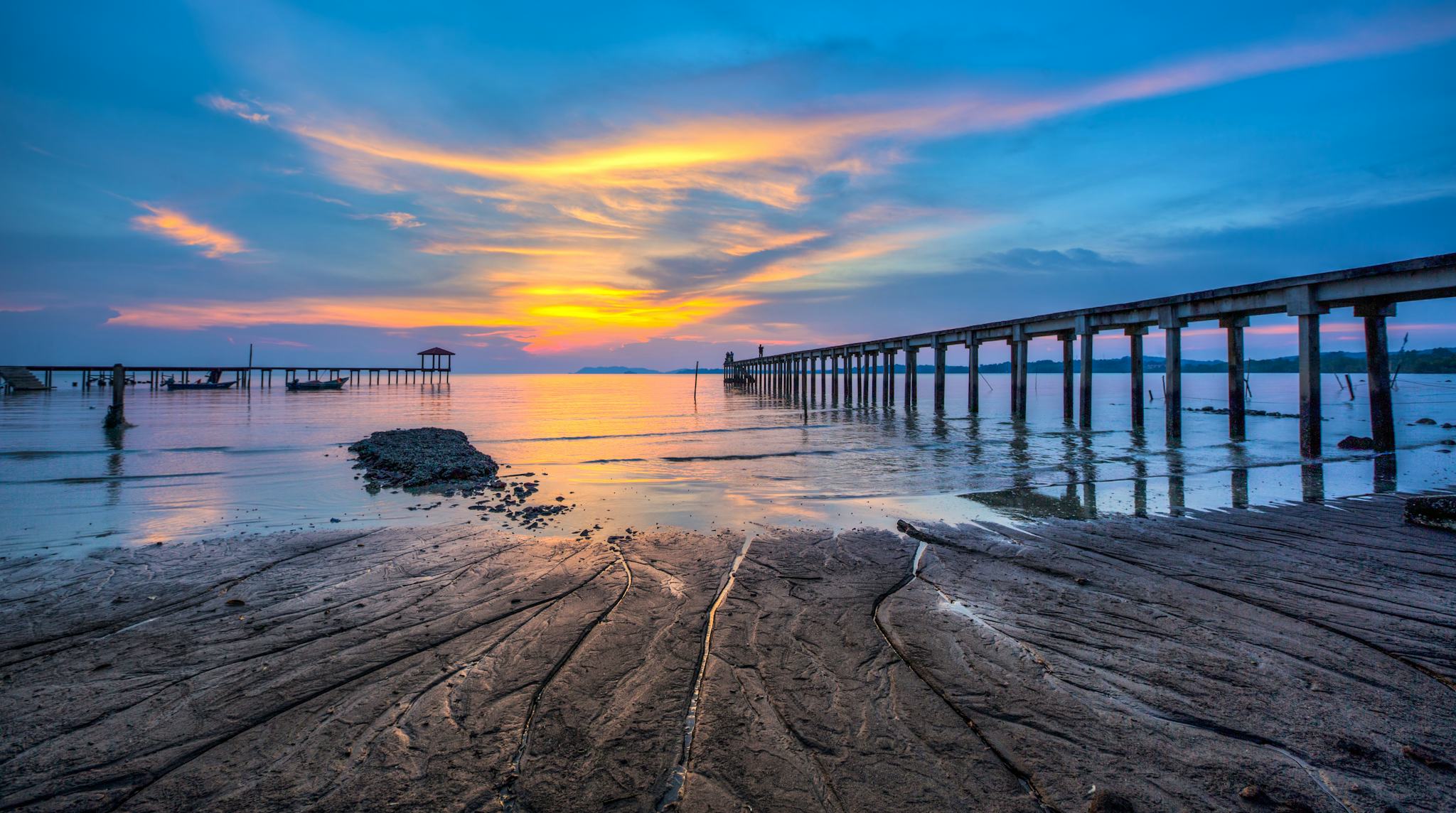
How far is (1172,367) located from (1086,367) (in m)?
3.70

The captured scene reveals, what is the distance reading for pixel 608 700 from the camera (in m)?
3.65

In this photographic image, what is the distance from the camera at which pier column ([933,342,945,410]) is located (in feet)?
109

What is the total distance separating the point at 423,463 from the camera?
13758 millimetres

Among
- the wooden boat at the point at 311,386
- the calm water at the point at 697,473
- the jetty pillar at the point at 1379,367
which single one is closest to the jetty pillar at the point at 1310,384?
the calm water at the point at 697,473

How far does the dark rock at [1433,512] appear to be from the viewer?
A: 24.3 ft

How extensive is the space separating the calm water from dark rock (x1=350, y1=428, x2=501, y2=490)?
0.67 metres

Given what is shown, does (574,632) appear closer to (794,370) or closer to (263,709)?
(263,709)

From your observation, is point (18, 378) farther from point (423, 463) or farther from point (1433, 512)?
point (1433, 512)

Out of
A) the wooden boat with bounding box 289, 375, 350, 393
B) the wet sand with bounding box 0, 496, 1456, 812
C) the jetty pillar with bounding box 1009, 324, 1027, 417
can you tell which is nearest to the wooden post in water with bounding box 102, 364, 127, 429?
the wet sand with bounding box 0, 496, 1456, 812

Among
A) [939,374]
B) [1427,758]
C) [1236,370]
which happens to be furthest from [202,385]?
[1427,758]

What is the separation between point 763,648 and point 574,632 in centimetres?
148

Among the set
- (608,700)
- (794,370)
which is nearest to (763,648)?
(608,700)

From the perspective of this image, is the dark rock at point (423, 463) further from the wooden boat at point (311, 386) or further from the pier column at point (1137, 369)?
the wooden boat at point (311, 386)

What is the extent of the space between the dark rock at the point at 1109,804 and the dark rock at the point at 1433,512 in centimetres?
832
